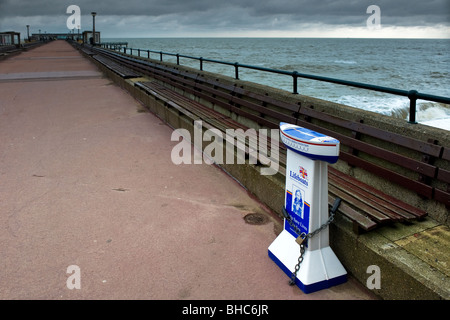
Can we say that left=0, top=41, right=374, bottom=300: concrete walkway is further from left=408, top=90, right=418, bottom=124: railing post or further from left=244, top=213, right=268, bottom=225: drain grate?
left=408, top=90, right=418, bottom=124: railing post

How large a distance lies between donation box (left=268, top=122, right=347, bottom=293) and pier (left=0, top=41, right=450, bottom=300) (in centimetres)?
11

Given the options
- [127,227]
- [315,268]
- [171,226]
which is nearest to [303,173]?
[315,268]

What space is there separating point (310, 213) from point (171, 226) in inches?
62.7

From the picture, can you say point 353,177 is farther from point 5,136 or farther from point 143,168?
point 5,136

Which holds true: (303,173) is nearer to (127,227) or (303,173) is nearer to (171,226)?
(171,226)

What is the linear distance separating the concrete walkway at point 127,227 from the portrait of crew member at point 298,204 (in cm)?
54

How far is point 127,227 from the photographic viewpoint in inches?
153

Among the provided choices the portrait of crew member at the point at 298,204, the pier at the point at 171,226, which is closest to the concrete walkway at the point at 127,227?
the pier at the point at 171,226

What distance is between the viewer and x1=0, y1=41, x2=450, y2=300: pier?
2871 millimetres

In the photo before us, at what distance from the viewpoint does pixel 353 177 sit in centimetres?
420

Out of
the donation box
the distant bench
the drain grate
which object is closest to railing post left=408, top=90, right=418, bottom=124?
the distant bench

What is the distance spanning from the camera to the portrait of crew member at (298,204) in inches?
121
